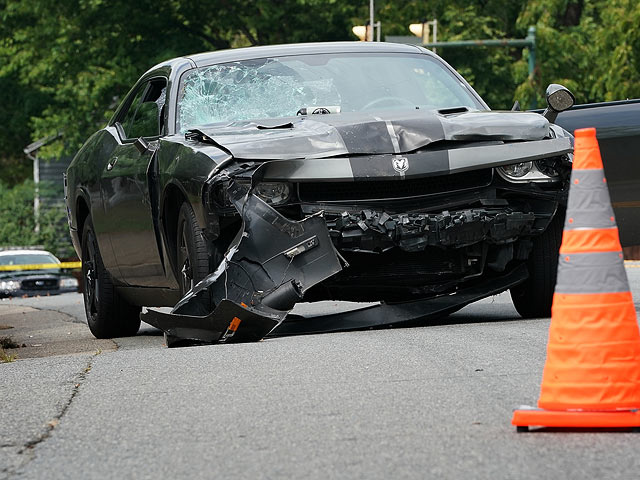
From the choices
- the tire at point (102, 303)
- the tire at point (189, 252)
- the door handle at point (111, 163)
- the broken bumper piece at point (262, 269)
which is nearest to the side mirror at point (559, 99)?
the broken bumper piece at point (262, 269)

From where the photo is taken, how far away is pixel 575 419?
5117 millimetres

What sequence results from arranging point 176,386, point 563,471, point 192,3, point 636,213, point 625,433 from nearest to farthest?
point 563,471 < point 625,433 < point 176,386 < point 636,213 < point 192,3

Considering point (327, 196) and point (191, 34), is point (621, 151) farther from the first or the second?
point (191, 34)

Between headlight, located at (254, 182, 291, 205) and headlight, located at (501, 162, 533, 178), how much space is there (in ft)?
4.09

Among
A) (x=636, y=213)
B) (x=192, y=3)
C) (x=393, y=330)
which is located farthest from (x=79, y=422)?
(x=192, y=3)

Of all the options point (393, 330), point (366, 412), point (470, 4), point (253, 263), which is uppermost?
point (366, 412)

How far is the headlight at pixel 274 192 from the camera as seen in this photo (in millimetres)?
8117

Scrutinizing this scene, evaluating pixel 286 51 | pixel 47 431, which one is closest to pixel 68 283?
pixel 286 51

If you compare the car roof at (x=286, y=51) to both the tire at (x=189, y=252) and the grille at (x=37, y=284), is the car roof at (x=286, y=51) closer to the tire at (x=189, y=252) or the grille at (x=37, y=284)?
the tire at (x=189, y=252)

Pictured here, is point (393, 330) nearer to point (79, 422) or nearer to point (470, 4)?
point (79, 422)

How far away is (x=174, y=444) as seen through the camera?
5.20m

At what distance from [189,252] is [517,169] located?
1.86m

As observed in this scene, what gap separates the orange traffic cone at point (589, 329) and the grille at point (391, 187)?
2.69 m

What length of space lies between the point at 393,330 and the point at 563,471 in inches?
161
